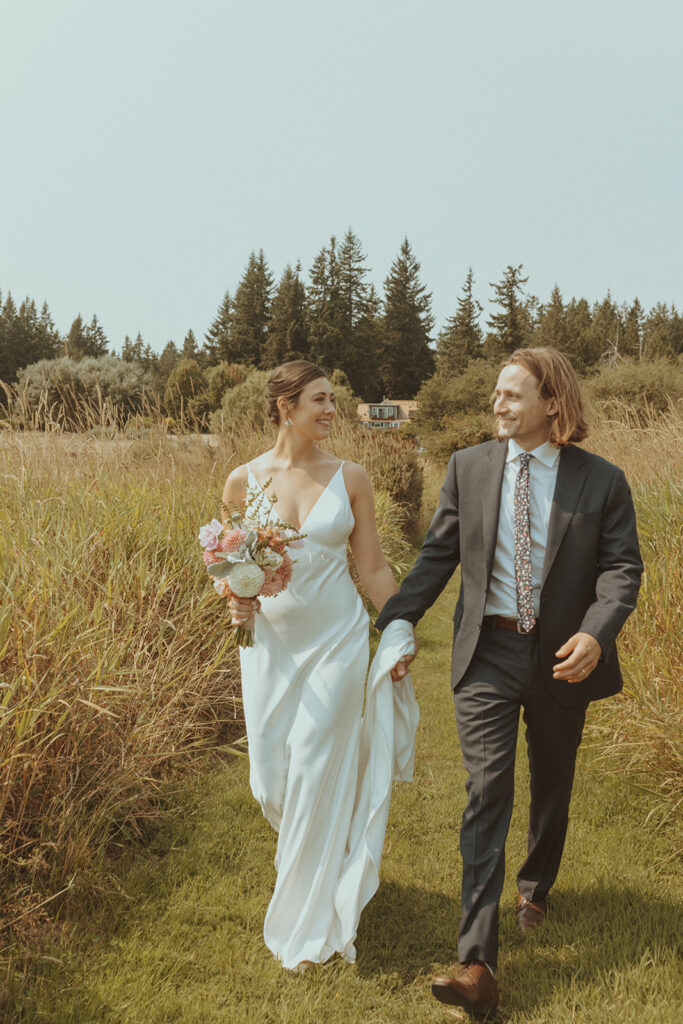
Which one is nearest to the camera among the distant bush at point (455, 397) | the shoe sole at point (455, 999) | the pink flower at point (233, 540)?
the shoe sole at point (455, 999)

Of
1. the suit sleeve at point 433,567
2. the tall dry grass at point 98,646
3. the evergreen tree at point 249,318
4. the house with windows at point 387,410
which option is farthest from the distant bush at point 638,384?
the evergreen tree at point 249,318

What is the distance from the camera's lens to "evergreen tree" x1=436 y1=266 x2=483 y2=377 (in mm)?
60625

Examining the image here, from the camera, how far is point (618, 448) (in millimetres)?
8117

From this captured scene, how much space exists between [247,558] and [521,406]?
1.14 meters

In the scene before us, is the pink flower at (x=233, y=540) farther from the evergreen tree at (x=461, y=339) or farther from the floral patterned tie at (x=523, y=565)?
the evergreen tree at (x=461, y=339)

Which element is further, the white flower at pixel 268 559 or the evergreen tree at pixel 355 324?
the evergreen tree at pixel 355 324

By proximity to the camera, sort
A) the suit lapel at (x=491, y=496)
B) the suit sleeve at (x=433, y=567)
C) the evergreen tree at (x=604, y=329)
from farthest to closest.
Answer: the evergreen tree at (x=604, y=329) → the suit sleeve at (x=433, y=567) → the suit lapel at (x=491, y=496)

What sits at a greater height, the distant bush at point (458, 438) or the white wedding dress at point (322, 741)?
the distant bush at point (458, 438)

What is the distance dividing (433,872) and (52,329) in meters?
65.4

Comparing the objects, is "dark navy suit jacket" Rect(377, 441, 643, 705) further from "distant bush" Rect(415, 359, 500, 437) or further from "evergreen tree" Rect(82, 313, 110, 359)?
"evergreen tree" Rect(82, 313, 110, 359)

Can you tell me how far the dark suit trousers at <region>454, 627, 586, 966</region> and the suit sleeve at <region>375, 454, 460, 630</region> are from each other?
1.05 feet

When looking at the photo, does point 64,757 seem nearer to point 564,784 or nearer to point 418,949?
point 418,949

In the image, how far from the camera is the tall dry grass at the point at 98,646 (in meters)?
2.99

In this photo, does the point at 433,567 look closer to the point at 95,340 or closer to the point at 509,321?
the point at 509,321
